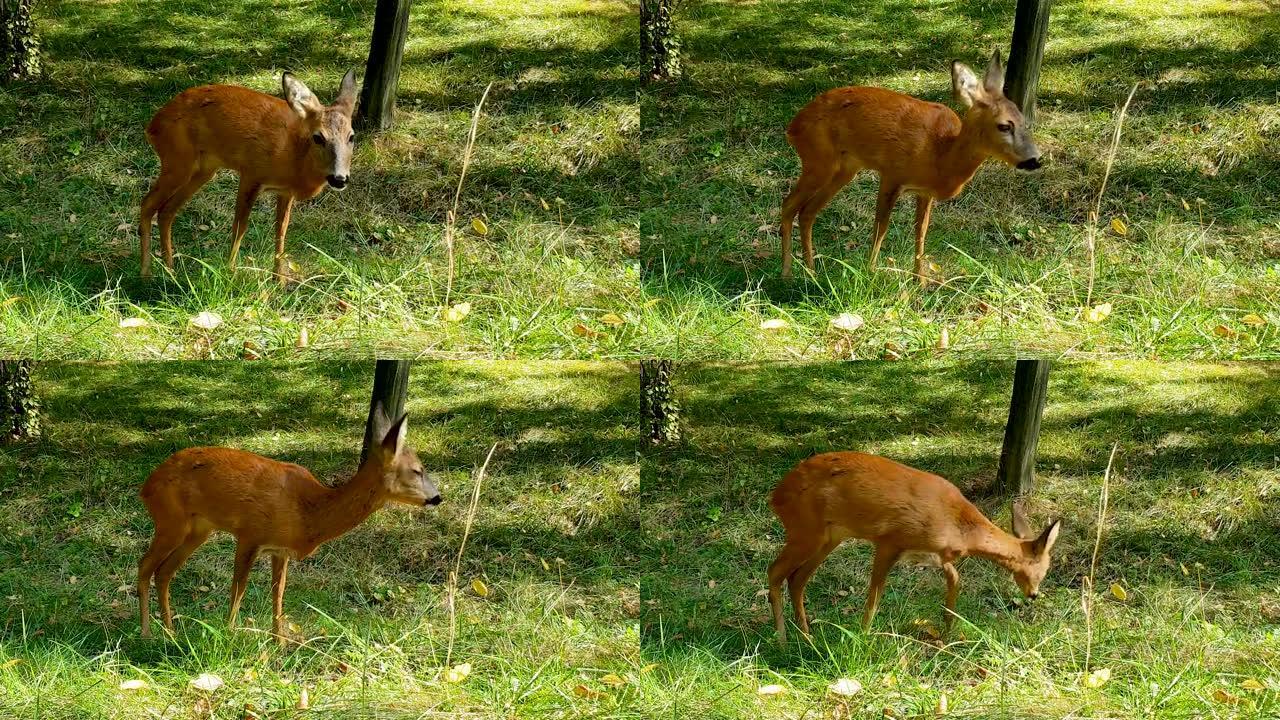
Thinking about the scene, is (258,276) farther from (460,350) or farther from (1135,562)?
(1135,562)

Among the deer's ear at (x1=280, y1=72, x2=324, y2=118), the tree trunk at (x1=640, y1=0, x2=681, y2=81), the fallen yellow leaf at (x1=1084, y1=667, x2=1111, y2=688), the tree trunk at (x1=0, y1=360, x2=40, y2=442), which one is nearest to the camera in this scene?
the deer's ear at (x1=280, y1=72, x2=324, y2=118)

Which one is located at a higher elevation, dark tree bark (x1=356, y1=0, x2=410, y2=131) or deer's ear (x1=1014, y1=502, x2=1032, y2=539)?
dark tree bark (x1=356, y1=0, x2=410, y2=131)

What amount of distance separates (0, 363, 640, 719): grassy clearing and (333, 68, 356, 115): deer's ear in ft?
5.99

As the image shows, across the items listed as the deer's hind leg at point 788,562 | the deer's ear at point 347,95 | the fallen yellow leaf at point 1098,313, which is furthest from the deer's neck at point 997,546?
the deer's ear at point 347,95

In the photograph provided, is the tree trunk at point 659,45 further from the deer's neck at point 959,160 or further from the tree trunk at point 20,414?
the tree trunk at point 20,414

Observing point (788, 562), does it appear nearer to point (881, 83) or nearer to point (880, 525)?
point (880, 525)

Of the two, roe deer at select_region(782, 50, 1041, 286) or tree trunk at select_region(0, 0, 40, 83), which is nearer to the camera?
roe deer at select_region(782, 50, 1041, 286)

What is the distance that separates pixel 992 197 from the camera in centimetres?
1152

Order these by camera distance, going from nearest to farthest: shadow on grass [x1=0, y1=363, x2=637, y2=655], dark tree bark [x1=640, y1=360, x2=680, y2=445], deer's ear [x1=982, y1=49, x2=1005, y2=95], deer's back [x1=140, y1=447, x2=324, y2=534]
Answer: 1. deer's ear [x1=982, y1=49, x2=1005, y2=95]
2. deer's back [x1=140, y1=447, x2=324, y2=534]
3. shadow on grass [x1=0, y1=363, x2=637, y2=655]
4. dark tree bark [x1=640, y1=360, x2=680, y2=445]

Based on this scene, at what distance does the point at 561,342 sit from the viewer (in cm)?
1087

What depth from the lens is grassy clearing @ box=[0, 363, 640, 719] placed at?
11.0m

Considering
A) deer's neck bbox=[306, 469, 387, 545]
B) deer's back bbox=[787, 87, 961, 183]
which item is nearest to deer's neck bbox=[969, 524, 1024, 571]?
deer's back bbox=[787, 87, 961, 183]

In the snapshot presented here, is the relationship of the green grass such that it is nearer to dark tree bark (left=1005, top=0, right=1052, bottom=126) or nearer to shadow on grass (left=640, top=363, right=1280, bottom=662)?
dark tree bark (left=1005, top=0, right=1052, bottom=126)

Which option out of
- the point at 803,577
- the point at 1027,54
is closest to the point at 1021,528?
the point at 803,577
